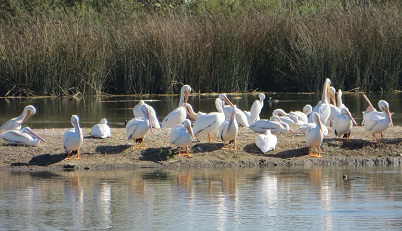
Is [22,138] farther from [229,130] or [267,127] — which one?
[267,127]

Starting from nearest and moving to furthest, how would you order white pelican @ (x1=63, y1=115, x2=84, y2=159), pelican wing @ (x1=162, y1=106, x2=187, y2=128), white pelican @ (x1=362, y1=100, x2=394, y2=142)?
white pelican @ (x1=63, y1=115, x2=84, y2=159)
white pelican @ (x1=362, y1=100, x2=394, y2=142)
pelican wing @ (x1=162, y1=106, x2=187, y2=128)

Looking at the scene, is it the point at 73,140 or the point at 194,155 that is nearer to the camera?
the point at 73,140

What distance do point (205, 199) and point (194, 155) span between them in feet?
10.3

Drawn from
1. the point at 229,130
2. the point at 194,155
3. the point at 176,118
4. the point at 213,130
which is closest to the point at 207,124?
the point at 213,130

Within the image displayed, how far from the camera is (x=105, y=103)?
87.3 feet

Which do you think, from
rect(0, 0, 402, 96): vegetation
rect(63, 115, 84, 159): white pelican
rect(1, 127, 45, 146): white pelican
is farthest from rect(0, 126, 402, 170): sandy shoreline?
rect(0, 0, 402, 96): vegetation

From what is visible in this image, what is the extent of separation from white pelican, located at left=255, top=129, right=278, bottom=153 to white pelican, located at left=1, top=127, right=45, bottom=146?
3.33 m

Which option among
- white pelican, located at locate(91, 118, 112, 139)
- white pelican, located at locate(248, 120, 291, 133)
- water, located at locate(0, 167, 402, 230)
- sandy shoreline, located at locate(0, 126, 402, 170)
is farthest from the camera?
white pelican, located at locate(248, 120, 291, 133)

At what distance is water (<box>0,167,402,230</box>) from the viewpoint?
10523mm

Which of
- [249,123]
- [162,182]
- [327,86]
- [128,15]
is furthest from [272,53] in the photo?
[162,182]

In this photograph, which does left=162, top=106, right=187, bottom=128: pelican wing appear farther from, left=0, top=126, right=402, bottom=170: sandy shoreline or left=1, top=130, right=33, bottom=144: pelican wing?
left=1, top=130, right=33, bottom=144: pelican wing

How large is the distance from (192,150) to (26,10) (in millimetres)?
20794

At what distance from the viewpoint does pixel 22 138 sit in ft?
49.5

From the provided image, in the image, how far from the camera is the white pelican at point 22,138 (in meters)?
15.1
